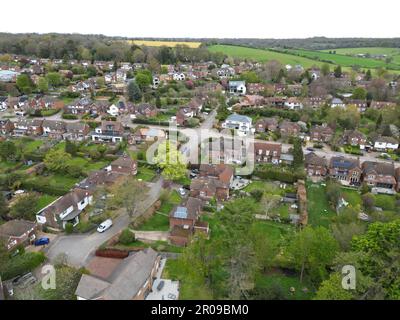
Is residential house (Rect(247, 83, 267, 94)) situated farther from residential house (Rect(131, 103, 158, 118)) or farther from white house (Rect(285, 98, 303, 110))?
residential house (Rect(131, 103, 158, 118))

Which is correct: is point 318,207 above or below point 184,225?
below

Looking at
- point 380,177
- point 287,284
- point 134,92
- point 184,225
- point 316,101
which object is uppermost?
point 134,92

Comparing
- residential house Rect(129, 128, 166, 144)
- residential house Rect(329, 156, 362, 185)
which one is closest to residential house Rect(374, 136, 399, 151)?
residential house Rect(329, 156, 362, 185)

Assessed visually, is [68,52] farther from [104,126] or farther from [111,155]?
[111,155]

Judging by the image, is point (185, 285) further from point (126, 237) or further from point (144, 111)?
point (144, 111)

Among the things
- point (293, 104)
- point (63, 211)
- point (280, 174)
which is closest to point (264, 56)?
point (293, 104)

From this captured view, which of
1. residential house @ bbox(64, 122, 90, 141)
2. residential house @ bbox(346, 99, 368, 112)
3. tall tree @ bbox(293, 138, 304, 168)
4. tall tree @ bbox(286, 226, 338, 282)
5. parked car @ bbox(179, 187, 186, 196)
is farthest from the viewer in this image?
residential house @ bbox(346, 99, 368, 112)

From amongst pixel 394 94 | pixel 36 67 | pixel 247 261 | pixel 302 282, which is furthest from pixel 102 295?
pixel 36 67
